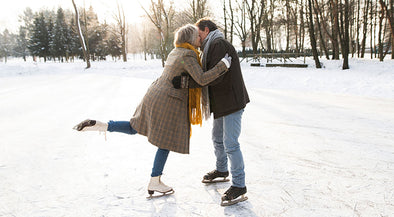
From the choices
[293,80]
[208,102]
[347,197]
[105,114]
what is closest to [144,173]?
Answer: [208,102]

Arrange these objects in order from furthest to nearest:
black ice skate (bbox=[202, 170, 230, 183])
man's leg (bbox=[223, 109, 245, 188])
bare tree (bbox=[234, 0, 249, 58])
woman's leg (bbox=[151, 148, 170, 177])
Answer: bare tree (bbox=[234, 0, 249, 58]), black ice skate (bbox=[202, 170, 230, 183]), woman's leg (bbox=[151, 148, 170, 177]), man's leg (bbox=[223, 109, 245, 188])

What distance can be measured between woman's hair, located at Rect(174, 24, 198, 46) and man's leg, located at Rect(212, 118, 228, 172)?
0.87 metres

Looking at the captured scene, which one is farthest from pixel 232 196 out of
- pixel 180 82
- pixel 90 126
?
pixel 90 126

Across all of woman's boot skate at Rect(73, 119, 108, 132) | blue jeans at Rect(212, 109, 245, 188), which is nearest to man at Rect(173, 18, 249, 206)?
blue jeans at Rect(212, 109, 245, 188)

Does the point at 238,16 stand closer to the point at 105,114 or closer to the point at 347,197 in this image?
the point at 105,114

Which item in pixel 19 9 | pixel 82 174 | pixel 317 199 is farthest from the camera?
pixel 19 9

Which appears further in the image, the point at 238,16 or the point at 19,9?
the point at 19,9

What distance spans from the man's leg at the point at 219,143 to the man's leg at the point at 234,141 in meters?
0.30

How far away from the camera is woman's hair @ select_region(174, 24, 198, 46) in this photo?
8.42ft

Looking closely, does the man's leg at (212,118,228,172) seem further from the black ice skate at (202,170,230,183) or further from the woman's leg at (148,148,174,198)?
the woman's leg at (148,148,174,198)

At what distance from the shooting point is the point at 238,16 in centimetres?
3203

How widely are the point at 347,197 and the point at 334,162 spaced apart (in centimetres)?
97

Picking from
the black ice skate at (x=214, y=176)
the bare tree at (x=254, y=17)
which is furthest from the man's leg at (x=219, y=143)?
the bare tree at (x=254, y=17)

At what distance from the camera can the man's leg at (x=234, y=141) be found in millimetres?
2598
